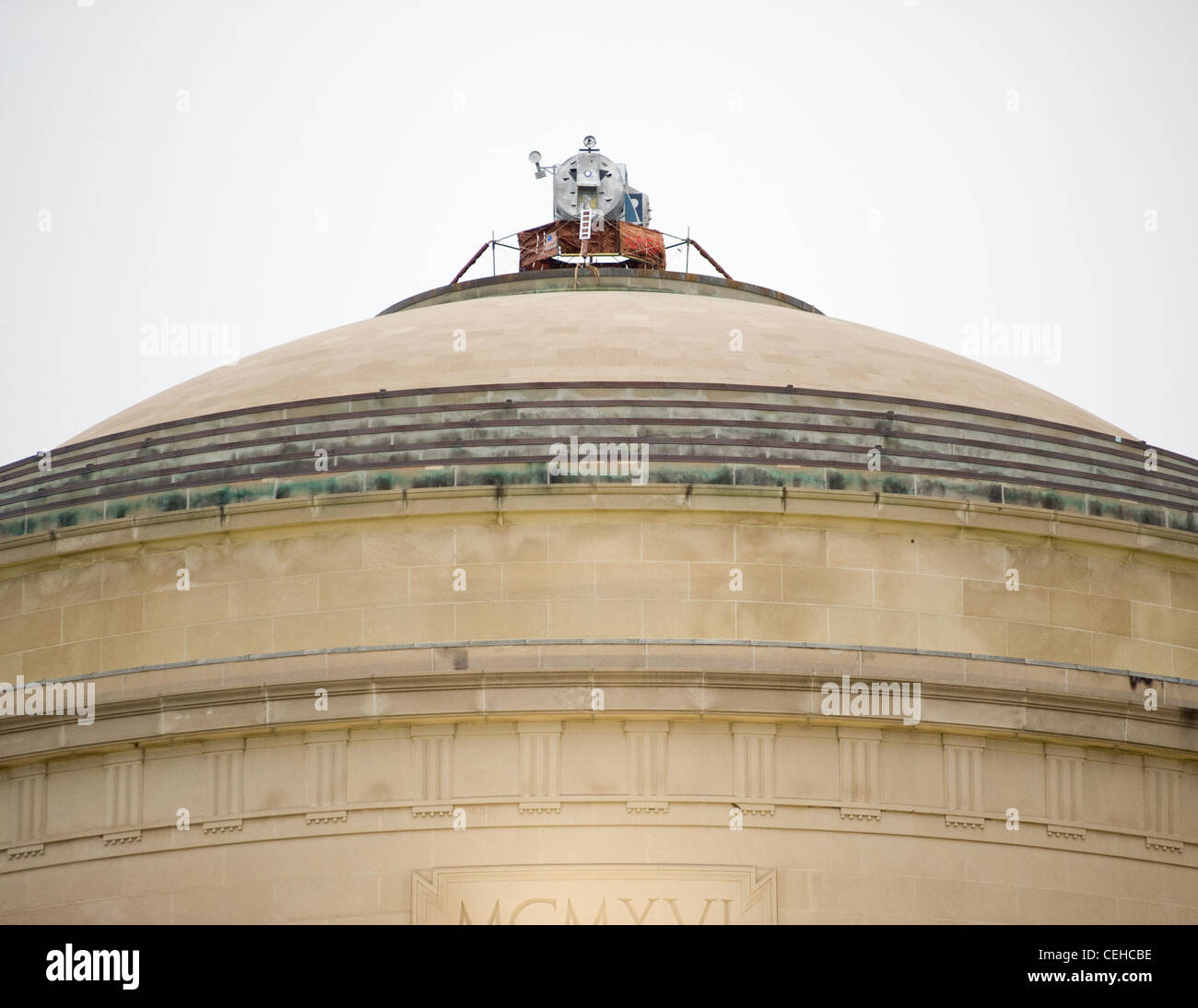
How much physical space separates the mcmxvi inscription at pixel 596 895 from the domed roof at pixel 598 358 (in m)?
6.97

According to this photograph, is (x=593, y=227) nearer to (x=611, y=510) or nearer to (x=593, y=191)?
(x=593, y=191)

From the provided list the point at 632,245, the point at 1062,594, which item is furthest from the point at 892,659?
the point at 632,245

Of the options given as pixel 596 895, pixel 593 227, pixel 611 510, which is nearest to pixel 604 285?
pixel 593 227

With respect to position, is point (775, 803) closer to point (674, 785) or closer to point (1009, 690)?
point (674, 785)

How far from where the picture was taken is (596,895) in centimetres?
2109

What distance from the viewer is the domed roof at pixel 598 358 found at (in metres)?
27.6

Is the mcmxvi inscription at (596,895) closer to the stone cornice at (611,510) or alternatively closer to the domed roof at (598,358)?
the stone cornice at (611,510)

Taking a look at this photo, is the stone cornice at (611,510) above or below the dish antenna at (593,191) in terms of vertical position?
below

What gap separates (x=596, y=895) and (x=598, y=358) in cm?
829

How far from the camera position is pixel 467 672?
21.8m

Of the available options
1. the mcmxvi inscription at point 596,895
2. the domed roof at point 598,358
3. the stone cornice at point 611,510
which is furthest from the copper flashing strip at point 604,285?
the mcmxvi inscription at point 596,895

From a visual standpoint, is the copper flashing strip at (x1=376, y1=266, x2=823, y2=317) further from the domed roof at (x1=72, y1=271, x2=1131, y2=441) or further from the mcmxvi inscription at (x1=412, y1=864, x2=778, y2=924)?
the mcmxvi inscription at (x1=412, y1=864, x2=778, y2=924)

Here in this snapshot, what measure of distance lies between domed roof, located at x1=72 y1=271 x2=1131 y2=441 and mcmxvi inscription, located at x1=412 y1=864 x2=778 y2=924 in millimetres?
6968

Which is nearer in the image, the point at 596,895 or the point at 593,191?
the point at 596,895
